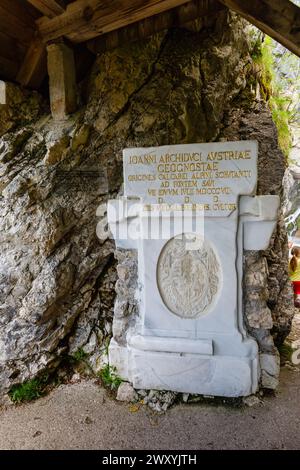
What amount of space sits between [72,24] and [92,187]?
1.70 m

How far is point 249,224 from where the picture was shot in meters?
2.73

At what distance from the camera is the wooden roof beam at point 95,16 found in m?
2.81

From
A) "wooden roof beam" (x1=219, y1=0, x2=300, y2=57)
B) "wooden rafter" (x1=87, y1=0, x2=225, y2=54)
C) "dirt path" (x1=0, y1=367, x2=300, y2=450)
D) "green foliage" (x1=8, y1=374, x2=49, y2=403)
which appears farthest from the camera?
"wooden rafter" (x1=87, y1=0, x2=225, y2=54)

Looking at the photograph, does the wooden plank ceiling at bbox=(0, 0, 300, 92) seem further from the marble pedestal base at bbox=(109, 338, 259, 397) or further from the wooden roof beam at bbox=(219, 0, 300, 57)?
the marble pedestal base at bbox=(109, 338, 259, 397)

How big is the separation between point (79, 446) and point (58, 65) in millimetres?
3813

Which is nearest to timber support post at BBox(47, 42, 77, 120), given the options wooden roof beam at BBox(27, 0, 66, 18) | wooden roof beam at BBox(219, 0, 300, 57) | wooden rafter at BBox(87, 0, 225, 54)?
wooden roof beam at BBox(27, 0, 66, 18)

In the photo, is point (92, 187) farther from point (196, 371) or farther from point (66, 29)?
point (196, 371)

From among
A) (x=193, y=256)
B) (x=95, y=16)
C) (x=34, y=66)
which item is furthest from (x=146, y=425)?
(x=34, y=66)

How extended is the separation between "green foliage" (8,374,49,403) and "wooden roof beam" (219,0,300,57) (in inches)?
146

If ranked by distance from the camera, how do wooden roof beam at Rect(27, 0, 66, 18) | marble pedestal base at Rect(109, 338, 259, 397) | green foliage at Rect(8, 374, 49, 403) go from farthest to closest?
green foliage at Rect(8, 374, 49, 403), wooden roof beam at Rect(27, 0, 66, 18), marble pedestal base at Rect(109, 338, 259, 397)

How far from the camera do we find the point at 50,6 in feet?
9.75

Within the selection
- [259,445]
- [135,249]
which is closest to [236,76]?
[135,249]

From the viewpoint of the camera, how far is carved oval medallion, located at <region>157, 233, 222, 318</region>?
111 inches

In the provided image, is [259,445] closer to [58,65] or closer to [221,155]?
[221,155]
